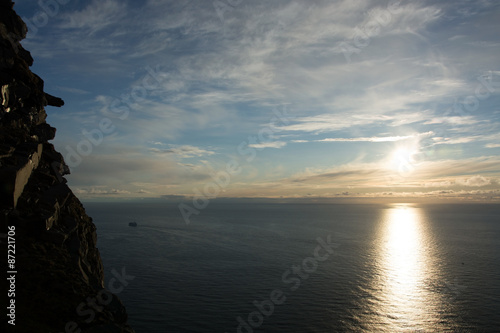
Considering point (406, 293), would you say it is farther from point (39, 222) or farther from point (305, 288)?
point (39, 222)

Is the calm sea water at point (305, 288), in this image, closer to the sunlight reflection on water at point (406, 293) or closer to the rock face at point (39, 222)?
the sunlight reflection on water at point (406, 293)

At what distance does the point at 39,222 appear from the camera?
28.5 meters

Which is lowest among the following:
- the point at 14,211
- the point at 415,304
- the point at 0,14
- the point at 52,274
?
the point at 415,304

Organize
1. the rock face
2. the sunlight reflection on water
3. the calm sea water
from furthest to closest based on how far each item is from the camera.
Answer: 1. the sunlight reflection on water
2. the calm sea water
3. the rock face

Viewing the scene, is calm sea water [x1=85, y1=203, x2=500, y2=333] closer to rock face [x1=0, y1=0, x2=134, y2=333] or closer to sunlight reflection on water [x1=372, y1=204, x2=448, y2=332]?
sunlight reflection on water [x1=372, y1=204, x2=448, y2=332]

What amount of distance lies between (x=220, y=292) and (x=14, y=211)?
158 ft

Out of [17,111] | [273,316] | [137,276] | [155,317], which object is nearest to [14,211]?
[17,111]

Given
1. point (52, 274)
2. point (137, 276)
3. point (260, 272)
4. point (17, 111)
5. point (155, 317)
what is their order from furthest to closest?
point (260, 272)
point (137, 276)
point (155, 317)
point (17, 111)
point (52, 274)

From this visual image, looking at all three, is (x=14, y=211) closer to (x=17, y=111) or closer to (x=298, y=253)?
(x=17, y=111)

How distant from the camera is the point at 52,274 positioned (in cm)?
2461

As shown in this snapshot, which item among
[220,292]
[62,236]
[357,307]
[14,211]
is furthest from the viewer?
[220,292]

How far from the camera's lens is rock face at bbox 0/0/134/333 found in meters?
22.0

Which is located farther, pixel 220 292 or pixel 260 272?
pixel 260 272

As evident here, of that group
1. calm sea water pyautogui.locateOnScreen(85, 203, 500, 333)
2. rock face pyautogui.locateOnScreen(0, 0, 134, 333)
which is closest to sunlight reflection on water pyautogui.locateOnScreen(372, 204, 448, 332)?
calm sea water pyautogui.locateOnScreen(85, 203, 500, 333)
